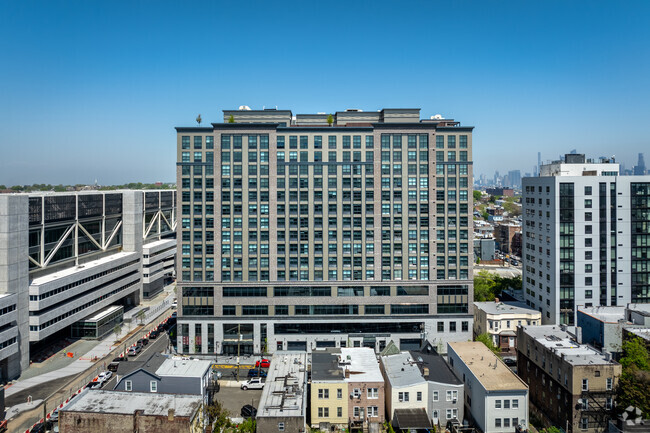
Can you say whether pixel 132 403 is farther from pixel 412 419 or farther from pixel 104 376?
pixel 412 419

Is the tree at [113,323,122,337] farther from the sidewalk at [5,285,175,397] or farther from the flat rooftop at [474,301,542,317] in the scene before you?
the flat rooftop at [474,301,542,317]

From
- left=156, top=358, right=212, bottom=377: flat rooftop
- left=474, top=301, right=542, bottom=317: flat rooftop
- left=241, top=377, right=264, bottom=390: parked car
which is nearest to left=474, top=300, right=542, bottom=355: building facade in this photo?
left=474, top=301, right=542, bottom=317: flat rooftop

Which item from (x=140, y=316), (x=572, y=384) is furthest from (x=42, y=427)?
(x=572, y=384)

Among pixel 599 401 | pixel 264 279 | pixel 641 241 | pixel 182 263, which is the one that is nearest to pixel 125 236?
pixel 182 263

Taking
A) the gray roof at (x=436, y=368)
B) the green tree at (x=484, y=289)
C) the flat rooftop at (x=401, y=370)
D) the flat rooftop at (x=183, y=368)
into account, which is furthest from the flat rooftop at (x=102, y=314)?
the green tree at (x=484, y=289)

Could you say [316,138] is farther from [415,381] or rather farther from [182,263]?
[415,381]

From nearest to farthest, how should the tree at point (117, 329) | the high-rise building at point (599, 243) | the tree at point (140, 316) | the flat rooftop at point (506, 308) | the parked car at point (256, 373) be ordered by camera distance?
the parked car at point (256, 373), the high-rise building at point (599, 243), the flat rooftop at point (506, 308), the tree at point (117, 329), the tree at point (140, 316)

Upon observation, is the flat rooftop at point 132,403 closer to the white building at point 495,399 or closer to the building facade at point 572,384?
the white building at point 495,399
